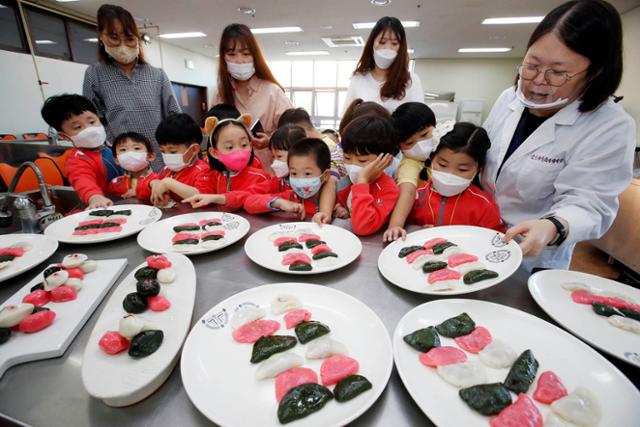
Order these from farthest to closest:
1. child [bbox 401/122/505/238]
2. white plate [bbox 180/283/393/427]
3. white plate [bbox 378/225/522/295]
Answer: child [bbox 401/122/505/238], white plate [bbox 378/225/522/295], white plate [bbox 180/283/393/427]

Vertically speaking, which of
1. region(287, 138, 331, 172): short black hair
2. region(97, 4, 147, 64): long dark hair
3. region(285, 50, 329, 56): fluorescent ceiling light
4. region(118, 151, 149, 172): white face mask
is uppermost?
region(285, 50, 329, 56): fluorescent ceiling light

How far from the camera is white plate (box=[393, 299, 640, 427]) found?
598 mm

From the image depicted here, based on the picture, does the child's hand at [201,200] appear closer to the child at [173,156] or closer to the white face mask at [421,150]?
the child at [173,156]

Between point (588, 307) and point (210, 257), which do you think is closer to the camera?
point (588, 307)

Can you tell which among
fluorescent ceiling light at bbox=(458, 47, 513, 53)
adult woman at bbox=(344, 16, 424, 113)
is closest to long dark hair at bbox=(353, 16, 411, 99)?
adult woman at bbox=(344, 16, 424, 113)

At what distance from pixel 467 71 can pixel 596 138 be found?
46.2 feet

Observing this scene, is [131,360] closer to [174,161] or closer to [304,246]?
[304,246]

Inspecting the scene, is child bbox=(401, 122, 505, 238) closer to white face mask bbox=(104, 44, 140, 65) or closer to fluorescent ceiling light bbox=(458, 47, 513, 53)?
white face mask bbox=(104, 44, 140, 65)

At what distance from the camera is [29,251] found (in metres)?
1.23

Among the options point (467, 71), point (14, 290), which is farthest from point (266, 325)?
point (467, 71)

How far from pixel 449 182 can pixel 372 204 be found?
419 mm

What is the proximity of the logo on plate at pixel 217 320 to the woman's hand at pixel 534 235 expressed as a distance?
1.10 m

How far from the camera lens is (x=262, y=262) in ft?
3.84

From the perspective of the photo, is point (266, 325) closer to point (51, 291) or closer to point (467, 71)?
point (51, 291)
